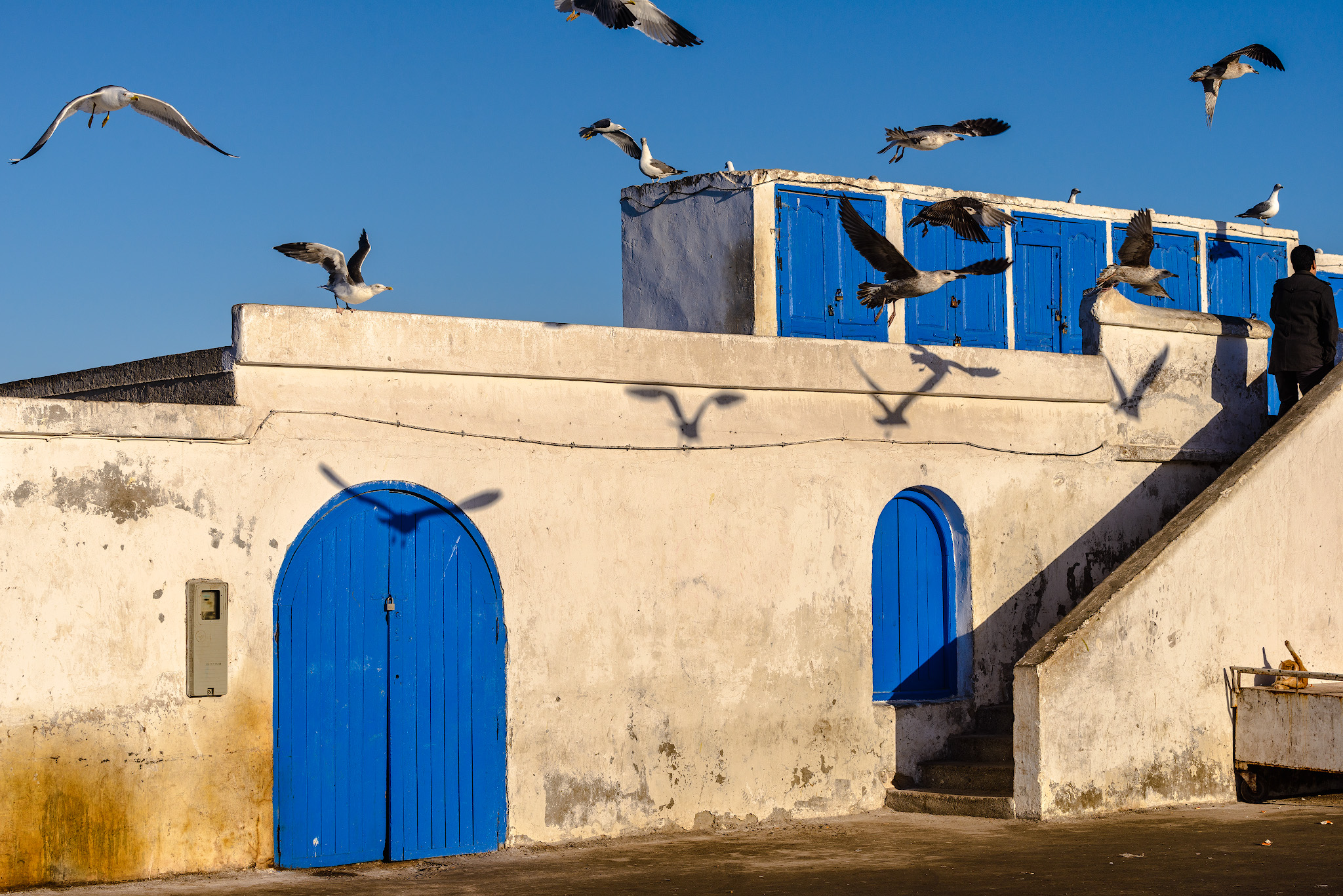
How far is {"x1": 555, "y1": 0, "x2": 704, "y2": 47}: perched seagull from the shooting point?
9633 millimetres

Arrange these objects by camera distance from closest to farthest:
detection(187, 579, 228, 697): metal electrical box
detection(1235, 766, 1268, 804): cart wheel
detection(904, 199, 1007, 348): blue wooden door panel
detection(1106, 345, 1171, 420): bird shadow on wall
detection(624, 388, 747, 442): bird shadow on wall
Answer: detection(187, 579, 228, 697): metal electrical box < detection(624, 388, 747, 442): bird shadow on wall < detection(1235, 766, 1268, 804): cart wheel < detection(1106, 345, 1171, 420): bird shadow on wall < detection(904, 199, 1007, 348): blue wooden door panel

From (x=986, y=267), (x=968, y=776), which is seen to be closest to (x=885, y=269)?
(x=986, y=267)

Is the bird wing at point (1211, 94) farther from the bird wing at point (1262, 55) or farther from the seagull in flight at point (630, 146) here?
the seagull in flight at point (630, 146)

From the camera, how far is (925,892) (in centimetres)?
816

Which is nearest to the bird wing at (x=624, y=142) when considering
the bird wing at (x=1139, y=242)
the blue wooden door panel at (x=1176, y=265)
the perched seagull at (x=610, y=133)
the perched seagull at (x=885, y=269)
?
the perched seagull at (x=610, y=133)

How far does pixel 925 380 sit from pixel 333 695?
17.4 ft

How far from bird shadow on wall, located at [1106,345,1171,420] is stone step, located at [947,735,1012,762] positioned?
3.17 meters

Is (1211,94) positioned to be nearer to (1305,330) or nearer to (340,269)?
(1305,330)

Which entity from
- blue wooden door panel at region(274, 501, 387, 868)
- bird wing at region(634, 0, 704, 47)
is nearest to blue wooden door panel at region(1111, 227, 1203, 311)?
bird wing at region(634, 0, 704, 47)

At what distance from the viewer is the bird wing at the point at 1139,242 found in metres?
12.3

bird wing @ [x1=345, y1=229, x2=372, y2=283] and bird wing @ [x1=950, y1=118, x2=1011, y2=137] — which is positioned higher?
bird wing @ [x1=950, y1=118, x2=1011, y2=137]

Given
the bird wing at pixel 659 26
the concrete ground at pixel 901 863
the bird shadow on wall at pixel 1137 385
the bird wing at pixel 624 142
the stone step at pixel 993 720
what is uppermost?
the bird wing at pixel 624 142

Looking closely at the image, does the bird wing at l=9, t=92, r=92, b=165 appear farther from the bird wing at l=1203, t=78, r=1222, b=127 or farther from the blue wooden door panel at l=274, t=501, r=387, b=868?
the bird wing at l=1203, t=78, r=1222, b=127

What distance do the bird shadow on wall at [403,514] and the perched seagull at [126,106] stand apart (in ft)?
7.01
